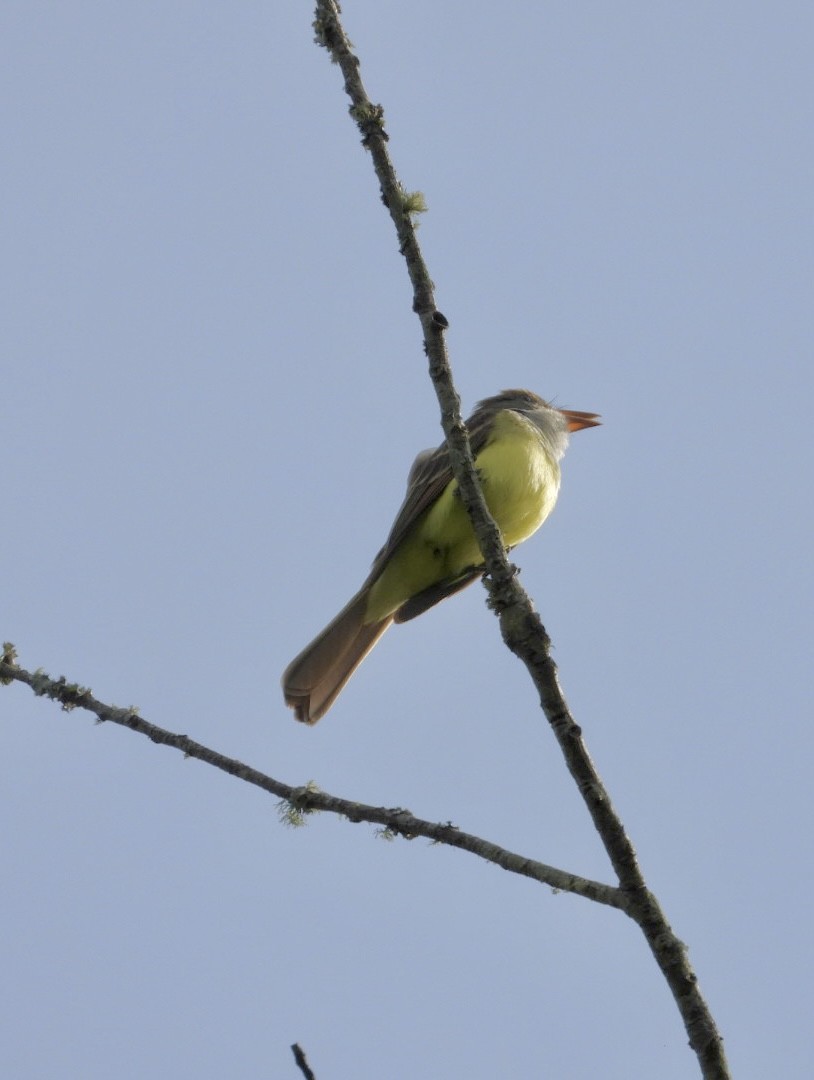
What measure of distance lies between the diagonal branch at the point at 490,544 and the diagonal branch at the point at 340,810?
109mm

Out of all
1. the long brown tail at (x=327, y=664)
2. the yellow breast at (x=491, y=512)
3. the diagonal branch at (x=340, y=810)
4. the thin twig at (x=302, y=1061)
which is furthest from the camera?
the long brown tail at (x=327, y=664)

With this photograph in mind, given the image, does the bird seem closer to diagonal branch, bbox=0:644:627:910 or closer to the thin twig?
diagonal branch, bbox=0:644:627:910

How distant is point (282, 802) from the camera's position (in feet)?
12.1

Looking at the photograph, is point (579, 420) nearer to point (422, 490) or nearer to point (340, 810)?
point (422, 490)

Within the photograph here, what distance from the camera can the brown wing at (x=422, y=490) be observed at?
6961mm

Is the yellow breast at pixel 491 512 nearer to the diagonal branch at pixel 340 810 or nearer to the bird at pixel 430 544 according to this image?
the bird at pixel 430 544

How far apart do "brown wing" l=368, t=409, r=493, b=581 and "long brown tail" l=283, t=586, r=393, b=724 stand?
10.4 inches

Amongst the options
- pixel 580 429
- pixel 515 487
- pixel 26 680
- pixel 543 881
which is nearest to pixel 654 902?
pixel 543 881

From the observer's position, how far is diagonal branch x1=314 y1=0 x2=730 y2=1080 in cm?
340

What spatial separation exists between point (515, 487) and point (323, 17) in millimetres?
3277

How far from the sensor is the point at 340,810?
12.0ft

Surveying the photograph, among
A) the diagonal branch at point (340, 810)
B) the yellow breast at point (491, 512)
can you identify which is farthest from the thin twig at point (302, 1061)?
the yellow breast at point (491, 512)

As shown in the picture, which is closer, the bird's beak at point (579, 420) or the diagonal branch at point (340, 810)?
the diagonal branch at point (340, 810)

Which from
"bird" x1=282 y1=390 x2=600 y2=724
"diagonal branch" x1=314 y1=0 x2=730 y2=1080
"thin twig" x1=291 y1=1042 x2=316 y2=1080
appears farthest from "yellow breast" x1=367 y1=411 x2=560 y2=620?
"thin twig" x1=291 y1=1042 x2=316 y2=1080
